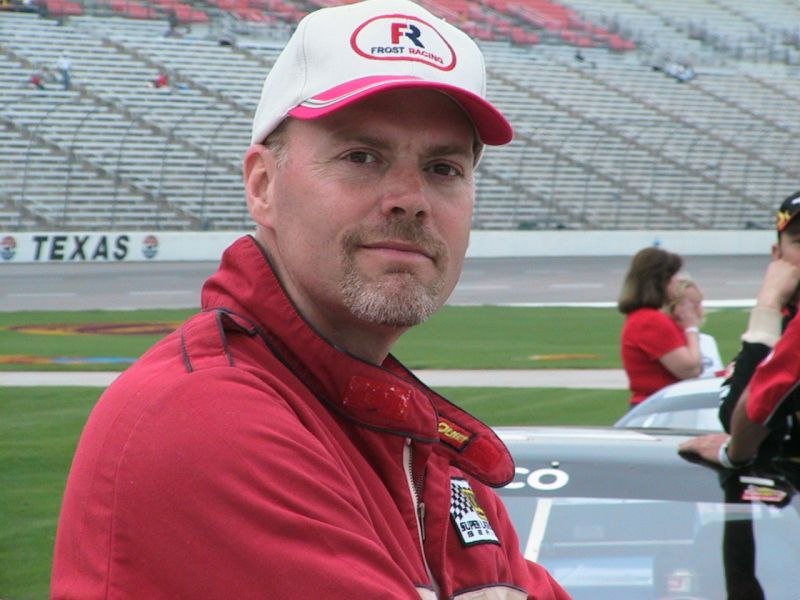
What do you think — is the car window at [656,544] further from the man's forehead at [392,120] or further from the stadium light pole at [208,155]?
the stadium light pole at [208,155]

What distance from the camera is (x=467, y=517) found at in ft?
5.05

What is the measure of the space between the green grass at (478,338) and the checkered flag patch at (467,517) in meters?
11.1

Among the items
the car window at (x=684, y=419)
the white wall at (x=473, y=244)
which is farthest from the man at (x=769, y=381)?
the white wall at (x=473, y=244)

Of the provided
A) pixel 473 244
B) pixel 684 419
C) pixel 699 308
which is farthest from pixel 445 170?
pixel 473 244

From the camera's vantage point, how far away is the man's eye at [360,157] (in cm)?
143

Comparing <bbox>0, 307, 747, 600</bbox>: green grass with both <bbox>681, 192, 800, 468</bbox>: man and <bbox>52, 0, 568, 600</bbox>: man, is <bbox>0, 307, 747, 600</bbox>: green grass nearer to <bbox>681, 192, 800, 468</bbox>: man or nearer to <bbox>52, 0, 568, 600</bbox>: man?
<bbox>681, 192, 800, 468</bbox>: man

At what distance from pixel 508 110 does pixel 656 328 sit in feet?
94.8

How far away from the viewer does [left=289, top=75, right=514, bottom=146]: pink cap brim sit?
1.37 metres

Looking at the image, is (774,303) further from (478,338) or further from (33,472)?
(478,338)

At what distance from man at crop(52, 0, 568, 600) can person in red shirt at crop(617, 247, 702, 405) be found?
17.8ft

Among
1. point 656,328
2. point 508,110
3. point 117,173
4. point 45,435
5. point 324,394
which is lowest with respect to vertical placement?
point 117,173

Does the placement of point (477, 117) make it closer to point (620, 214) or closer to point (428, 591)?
point (428, 591)

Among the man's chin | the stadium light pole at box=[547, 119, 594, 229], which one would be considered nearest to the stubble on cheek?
the man's chin

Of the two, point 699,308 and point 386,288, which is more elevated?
point 386,288
